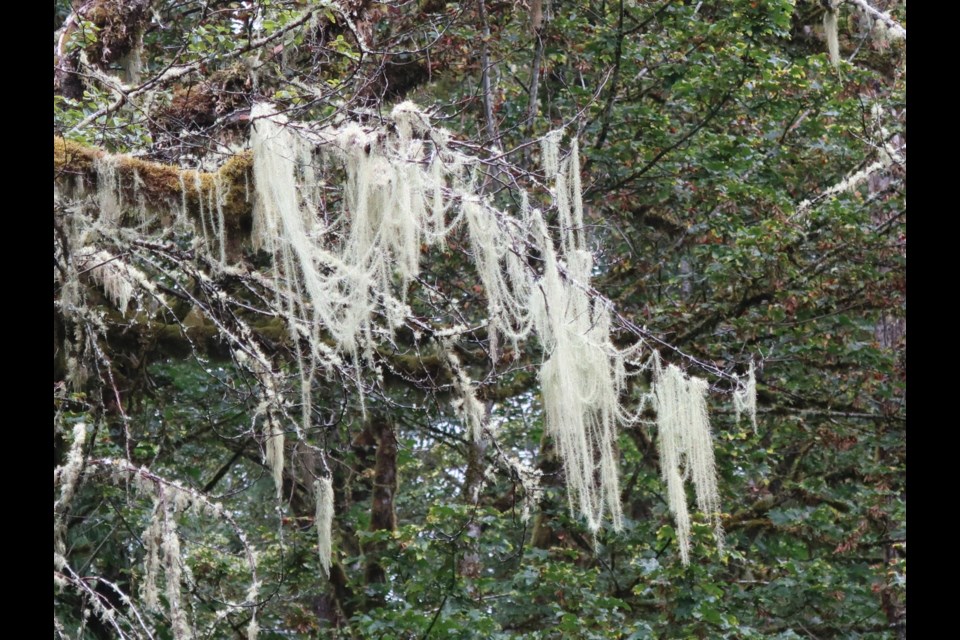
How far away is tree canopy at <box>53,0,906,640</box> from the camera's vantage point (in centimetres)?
420

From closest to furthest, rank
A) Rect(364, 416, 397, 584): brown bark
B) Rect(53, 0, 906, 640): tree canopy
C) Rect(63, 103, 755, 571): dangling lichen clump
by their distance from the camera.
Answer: Rect(63, 103, 755, 571): dangling lichen clump → Rect(53, 0, 906, 640): tree canopy → Rect(364, 416, 397, 584): brown bark

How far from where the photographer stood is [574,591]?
207 inches

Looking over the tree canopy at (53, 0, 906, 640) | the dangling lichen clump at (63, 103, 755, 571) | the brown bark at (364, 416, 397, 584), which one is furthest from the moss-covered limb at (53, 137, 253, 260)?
the brown bark at (364, 416, 397, 584)

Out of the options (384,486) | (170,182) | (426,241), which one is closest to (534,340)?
(384,486)

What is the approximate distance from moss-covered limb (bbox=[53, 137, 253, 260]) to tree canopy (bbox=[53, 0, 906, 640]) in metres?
0.25

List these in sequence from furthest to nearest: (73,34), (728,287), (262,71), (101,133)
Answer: (728,287) → (262,71) → (73,34) → (101,133)

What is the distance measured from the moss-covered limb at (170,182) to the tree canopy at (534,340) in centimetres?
25

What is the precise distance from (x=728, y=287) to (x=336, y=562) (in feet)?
9.44

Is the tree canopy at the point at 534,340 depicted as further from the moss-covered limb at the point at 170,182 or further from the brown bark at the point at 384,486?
the moss-covered limb at the point at 170,182

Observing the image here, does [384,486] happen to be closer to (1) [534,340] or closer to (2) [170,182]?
(1) [534,340]

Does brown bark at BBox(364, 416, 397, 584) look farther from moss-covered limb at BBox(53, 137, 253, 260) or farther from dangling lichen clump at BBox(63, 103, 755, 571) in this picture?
moss-covered limb at BBox(53, 137, 253, 260)

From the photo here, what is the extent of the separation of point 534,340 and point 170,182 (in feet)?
10.7
